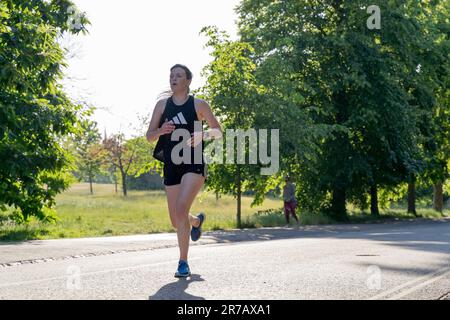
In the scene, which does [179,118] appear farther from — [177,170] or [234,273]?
[234,273]

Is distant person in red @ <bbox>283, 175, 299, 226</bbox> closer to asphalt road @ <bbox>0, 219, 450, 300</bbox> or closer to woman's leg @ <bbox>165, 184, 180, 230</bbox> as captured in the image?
asphalt road @ <bbox>0, 219, 450, 300</bbox>

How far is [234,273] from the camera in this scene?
7.78 meters

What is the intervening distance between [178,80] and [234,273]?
2186 mm

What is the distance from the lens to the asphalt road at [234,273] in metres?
6.29

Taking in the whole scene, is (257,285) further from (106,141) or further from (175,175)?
(106,141)

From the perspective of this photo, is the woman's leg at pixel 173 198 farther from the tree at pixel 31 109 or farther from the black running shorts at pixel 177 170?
the tree at pixel 31 109

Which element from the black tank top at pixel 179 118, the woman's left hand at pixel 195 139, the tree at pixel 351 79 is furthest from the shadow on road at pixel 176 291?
the tree at pixel 351 79

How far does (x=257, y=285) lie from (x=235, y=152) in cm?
1594

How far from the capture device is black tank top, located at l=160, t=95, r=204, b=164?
7.11 m

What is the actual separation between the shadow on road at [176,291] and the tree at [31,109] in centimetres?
892

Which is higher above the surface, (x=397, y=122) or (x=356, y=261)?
(x=397, y=122)

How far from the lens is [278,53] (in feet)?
92.1

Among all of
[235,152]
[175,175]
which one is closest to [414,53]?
[235,152]

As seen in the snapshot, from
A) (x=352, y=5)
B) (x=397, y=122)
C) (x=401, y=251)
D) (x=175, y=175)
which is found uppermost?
(x=352, y=5)
